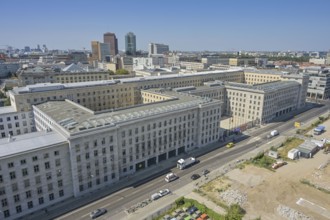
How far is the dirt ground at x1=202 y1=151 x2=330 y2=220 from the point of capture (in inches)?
2502

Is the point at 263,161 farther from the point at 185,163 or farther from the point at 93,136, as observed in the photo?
the point at 93,136

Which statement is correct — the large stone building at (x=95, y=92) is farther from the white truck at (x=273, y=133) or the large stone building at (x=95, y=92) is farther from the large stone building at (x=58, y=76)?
the large stone building at (x=58, y=76)

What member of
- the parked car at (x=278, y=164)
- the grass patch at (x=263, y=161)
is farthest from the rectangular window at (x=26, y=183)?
the parked car at (x=278, y=164)

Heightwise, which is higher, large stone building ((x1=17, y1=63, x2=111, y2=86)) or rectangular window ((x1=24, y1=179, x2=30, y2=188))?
large stone building ((x1=17, y1=63, x2=111, y2=86))

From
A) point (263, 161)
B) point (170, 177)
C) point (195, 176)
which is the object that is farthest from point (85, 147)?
point (263, 161)

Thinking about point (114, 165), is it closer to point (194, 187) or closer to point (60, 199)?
point (60, 199)

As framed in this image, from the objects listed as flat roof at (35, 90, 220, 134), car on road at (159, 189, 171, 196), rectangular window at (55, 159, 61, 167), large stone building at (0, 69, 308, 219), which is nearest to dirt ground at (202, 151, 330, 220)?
car on road at (159, 189, 171, 196)

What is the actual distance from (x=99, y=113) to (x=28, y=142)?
24695 millimetres

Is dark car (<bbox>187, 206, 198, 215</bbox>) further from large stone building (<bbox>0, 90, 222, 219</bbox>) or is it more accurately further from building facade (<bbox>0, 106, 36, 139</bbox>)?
building facade (<bbox>0, 106, 36, 139</bbox>)

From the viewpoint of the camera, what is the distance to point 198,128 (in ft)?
332

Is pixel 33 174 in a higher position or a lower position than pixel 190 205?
higher

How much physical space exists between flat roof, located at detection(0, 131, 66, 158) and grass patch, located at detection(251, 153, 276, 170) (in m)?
68.2

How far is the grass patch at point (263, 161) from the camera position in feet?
285

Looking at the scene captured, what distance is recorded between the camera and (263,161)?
8875cm
